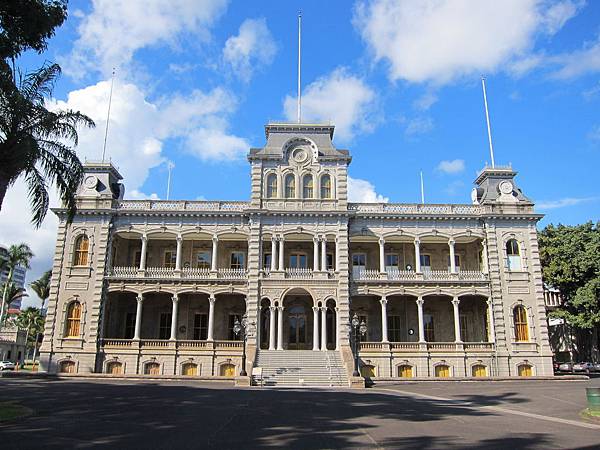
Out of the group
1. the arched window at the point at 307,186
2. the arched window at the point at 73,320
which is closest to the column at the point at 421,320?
the arched window at the point at 307,186

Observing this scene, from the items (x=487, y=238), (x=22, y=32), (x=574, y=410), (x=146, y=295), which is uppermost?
(x=22, y=32)

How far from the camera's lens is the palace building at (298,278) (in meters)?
35.6

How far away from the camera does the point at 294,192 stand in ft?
124

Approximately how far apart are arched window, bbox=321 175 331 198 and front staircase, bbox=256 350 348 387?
36.7ft

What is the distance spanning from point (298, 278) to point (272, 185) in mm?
7138

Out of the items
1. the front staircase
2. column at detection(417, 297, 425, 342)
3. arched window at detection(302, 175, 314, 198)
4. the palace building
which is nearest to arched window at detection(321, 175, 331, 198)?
the palace building

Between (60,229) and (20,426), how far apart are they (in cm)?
2687

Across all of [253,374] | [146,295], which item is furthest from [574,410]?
[146,295]

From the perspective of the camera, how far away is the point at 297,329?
3722 centimetres

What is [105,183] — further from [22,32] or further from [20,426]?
[20,426]

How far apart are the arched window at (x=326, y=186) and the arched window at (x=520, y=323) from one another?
15.7m

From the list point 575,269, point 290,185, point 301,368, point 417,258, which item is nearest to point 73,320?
point 301,368

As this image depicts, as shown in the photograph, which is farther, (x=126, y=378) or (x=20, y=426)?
(x=126, y=378)

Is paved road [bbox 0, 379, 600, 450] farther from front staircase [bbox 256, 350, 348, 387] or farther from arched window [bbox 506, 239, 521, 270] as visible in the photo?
arched window [bbox 506, 239, 521, 270]
